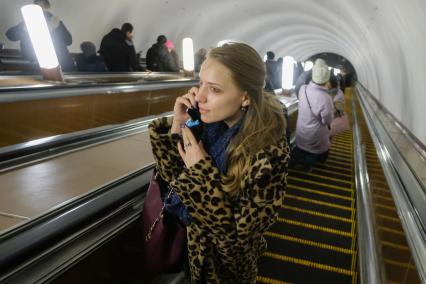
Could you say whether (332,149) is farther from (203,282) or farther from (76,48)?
(76,48)

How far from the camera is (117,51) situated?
7570 millimetres

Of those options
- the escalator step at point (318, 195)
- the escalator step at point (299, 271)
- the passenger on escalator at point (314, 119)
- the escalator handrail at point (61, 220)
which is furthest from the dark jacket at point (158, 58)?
the escalator handrail at point (61, 220)

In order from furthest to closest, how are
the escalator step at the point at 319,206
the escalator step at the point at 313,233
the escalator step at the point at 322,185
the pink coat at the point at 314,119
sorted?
the escalator step at the point at 322,185
the pink coat at the point at 314,119
the escalator step at the point at 319,206
the escalator step at the point at 313,233

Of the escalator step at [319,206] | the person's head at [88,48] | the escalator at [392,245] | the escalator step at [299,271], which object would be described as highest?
the person's head at [88,48]

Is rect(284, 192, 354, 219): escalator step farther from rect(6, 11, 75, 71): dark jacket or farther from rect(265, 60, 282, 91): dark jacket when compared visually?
rect(265, 60, 282, 91): dark jacket

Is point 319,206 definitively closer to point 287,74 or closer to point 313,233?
point 313,233

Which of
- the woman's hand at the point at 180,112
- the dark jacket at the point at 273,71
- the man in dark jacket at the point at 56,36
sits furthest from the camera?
the dark jacket at the point at 273,71

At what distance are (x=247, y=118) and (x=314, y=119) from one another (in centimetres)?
370

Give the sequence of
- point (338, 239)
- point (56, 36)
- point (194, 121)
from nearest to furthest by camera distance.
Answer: point (194, 121)
point (338, 239)
point (56, 36)

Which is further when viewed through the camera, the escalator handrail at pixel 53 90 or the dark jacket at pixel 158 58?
the dark jacket at pixel 158 58

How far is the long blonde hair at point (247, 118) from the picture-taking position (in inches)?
64.7

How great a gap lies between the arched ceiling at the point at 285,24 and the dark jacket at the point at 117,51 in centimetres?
304

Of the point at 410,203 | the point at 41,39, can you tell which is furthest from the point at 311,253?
the point at 41,39

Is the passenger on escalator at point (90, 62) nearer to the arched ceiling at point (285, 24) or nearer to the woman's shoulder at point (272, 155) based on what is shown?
the arched ceiling at point (285, 24)
